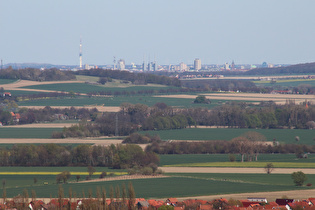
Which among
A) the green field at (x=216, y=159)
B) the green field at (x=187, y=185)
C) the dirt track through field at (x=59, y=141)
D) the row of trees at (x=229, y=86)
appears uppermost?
the green field at (x=187, y=185)

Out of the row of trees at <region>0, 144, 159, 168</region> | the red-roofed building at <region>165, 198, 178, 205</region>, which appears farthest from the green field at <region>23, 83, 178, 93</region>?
the red-roofed building at <region>165, 198, 178, 205</region>

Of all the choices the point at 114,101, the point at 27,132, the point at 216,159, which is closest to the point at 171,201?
the point at 216,159

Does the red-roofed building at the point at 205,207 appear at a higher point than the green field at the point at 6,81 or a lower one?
higher

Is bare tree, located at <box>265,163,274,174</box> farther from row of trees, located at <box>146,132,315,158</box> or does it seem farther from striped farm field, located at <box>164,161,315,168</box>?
row of trees, located at <box>146,132,315,158</box>

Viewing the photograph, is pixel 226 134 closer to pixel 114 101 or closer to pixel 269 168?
pixel 269 168

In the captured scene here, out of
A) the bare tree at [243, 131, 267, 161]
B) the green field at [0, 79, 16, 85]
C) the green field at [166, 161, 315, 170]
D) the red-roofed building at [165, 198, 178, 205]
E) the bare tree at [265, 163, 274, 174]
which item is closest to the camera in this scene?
the red-roofed building at [165, 198, 178, 205]

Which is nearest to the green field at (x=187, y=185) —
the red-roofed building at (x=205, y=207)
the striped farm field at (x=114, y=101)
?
the red-roofed building at (x=205, y=207)

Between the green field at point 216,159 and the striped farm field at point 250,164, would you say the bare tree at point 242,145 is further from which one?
the striped farm field at point 250,164
